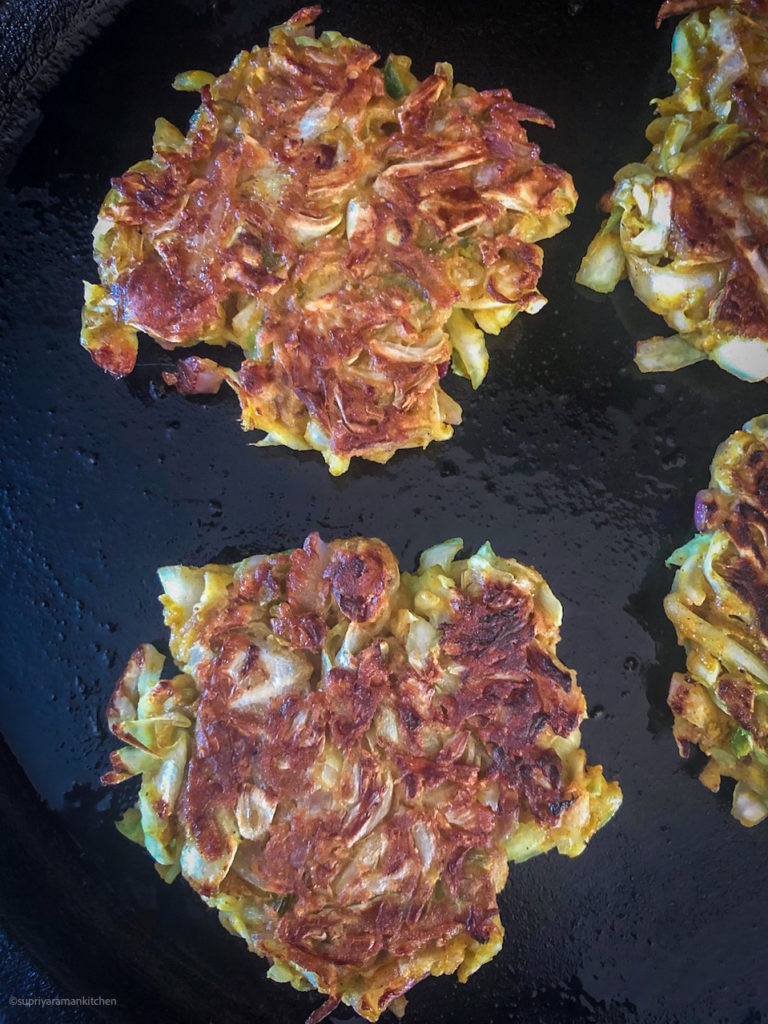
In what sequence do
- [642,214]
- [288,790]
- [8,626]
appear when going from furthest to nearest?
[8,626] → [642,214] → [288,790]

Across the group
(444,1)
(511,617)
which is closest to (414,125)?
(444,1)

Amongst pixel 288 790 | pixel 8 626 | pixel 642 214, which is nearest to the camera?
pixel 288 790

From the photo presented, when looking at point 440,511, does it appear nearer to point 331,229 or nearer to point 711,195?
point 331,229

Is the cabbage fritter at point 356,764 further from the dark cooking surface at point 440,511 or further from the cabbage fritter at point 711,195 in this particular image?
the cabbage fritter at point 711,195

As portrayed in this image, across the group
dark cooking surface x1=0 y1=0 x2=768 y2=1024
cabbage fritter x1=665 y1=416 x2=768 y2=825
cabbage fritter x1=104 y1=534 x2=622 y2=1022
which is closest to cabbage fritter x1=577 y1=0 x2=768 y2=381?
dark cooking surface x1=0 y1=0 x2=768 y2=1024

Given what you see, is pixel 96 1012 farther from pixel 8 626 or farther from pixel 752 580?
pixel 752 580

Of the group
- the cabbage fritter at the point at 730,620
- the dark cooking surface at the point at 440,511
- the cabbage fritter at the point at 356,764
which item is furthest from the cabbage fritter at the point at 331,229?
the cabbage fritter at the point at 730,620

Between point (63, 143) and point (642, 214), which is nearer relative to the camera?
point (642, 214)
